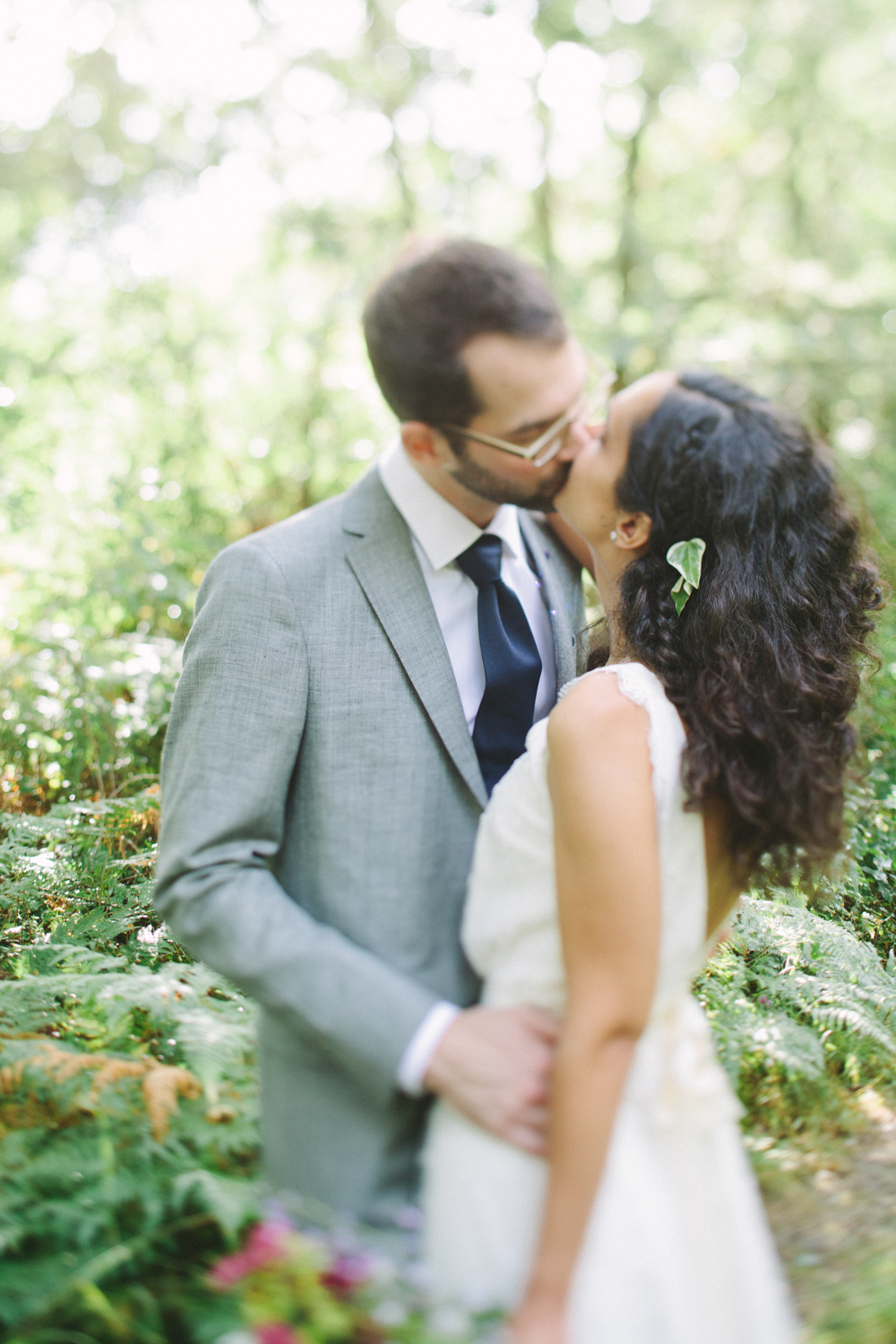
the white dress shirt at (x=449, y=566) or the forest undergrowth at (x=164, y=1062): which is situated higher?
the white dress shirt at (x=449, y=566)

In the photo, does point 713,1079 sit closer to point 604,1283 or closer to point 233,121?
point 604,1283

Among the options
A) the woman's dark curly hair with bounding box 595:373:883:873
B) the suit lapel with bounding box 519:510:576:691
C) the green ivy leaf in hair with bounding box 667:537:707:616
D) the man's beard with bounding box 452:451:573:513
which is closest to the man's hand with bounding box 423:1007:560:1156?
the woman's dark curly hair with bounding box 595:373:883:873

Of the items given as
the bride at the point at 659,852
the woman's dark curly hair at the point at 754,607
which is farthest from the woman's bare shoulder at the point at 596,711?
the woman's dark curly hair at the point at 754,607

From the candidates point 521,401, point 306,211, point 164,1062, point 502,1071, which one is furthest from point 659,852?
point 306,211

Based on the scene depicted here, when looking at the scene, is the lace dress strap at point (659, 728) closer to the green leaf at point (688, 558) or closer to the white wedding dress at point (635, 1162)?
the white wedding dress at point (635, 1162)

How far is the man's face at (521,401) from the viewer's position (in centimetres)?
226

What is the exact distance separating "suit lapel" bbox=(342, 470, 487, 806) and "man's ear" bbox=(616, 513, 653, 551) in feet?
1.53

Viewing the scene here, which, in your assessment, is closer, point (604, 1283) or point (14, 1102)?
point (604, 1283)

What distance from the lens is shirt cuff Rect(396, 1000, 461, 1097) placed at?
5.28 ft

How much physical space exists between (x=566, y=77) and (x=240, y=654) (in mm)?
7157

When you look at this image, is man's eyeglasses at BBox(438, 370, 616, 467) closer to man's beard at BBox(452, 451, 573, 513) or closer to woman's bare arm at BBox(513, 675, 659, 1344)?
man's beard at BBox(452, 451, 573, 513)

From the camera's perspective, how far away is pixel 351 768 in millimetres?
1930

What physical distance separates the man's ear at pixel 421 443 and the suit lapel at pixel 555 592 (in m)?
0.38

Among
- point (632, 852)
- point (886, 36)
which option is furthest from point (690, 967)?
point (886, 36)
